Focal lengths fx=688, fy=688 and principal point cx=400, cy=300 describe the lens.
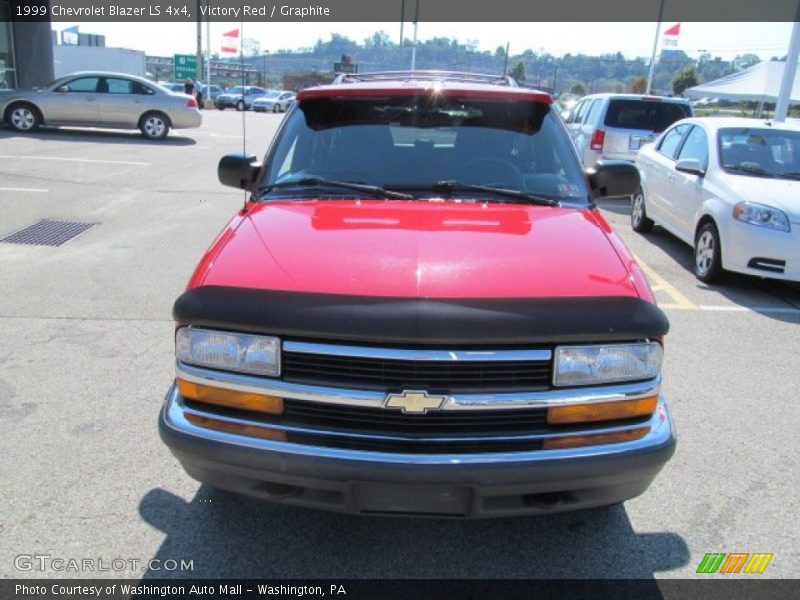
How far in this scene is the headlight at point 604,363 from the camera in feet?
7.82

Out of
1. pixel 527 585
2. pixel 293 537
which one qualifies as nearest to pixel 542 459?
pixel 527 585

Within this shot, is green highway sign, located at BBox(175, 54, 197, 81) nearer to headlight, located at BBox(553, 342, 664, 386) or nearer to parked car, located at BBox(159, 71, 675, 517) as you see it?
parked car, located at BBox(159, 71, 675, 517)

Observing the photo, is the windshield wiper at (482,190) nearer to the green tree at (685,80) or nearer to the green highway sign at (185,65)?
the green highway sign at (185,65)

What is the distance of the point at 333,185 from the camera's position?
343 cm

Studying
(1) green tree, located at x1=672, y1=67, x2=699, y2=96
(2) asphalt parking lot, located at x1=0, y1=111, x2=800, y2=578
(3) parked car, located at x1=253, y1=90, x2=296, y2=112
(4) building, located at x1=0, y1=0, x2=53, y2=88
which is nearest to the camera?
(2) asphalt parking lot, located at x1=0, y1=111, x2=800, y2=578

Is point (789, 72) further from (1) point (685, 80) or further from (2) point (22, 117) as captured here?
(1) point (685, 80)

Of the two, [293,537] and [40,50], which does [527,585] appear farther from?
[40,50]

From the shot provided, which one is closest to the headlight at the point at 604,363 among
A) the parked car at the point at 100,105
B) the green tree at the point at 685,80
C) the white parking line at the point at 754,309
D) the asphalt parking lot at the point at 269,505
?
the asphalt parking lot at the point at 269,505

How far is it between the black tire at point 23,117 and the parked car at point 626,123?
13.5m

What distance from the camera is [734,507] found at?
10.7 feet

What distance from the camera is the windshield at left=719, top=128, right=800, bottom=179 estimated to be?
7.30 m

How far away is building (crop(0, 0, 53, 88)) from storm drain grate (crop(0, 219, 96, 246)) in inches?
554

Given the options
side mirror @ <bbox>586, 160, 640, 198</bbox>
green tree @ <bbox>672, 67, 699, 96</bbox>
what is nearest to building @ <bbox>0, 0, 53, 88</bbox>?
side mirror @ <bbox>586, 160, 640, 198</bbox>

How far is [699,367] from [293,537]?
10.9 feet
